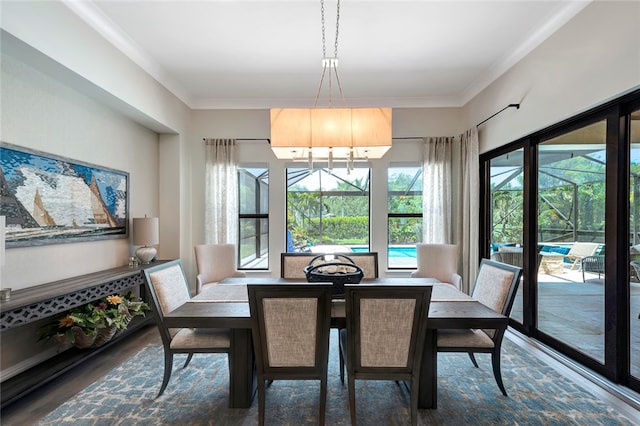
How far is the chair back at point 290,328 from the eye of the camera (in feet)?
5.29

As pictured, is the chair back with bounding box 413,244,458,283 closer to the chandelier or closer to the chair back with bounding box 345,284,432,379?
the chandelier

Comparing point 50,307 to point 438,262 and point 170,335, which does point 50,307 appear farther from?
point 438,262

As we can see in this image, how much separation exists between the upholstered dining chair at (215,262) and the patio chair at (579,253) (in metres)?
3.32

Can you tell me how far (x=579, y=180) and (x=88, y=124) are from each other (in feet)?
14.9

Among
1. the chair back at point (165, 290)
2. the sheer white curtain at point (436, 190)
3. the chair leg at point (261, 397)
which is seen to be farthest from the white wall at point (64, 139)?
the sheer white curtain at point (436, 190)

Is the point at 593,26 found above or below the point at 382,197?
above

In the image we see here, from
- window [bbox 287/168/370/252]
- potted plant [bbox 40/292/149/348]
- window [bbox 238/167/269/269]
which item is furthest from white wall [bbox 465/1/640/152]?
potted plant [bbox 40/292/149/348]

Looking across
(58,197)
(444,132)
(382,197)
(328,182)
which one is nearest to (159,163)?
(58,197)

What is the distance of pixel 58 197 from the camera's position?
252 cm

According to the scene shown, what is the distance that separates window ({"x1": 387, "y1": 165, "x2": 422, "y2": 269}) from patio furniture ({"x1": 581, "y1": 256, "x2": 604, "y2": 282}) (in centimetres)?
209

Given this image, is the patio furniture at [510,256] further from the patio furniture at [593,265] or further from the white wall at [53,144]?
the white wall at [53,144]

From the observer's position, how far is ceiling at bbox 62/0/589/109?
2.42 m

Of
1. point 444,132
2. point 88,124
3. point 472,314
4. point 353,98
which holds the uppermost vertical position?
point 353,98

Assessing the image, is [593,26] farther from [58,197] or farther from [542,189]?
[58,197]
